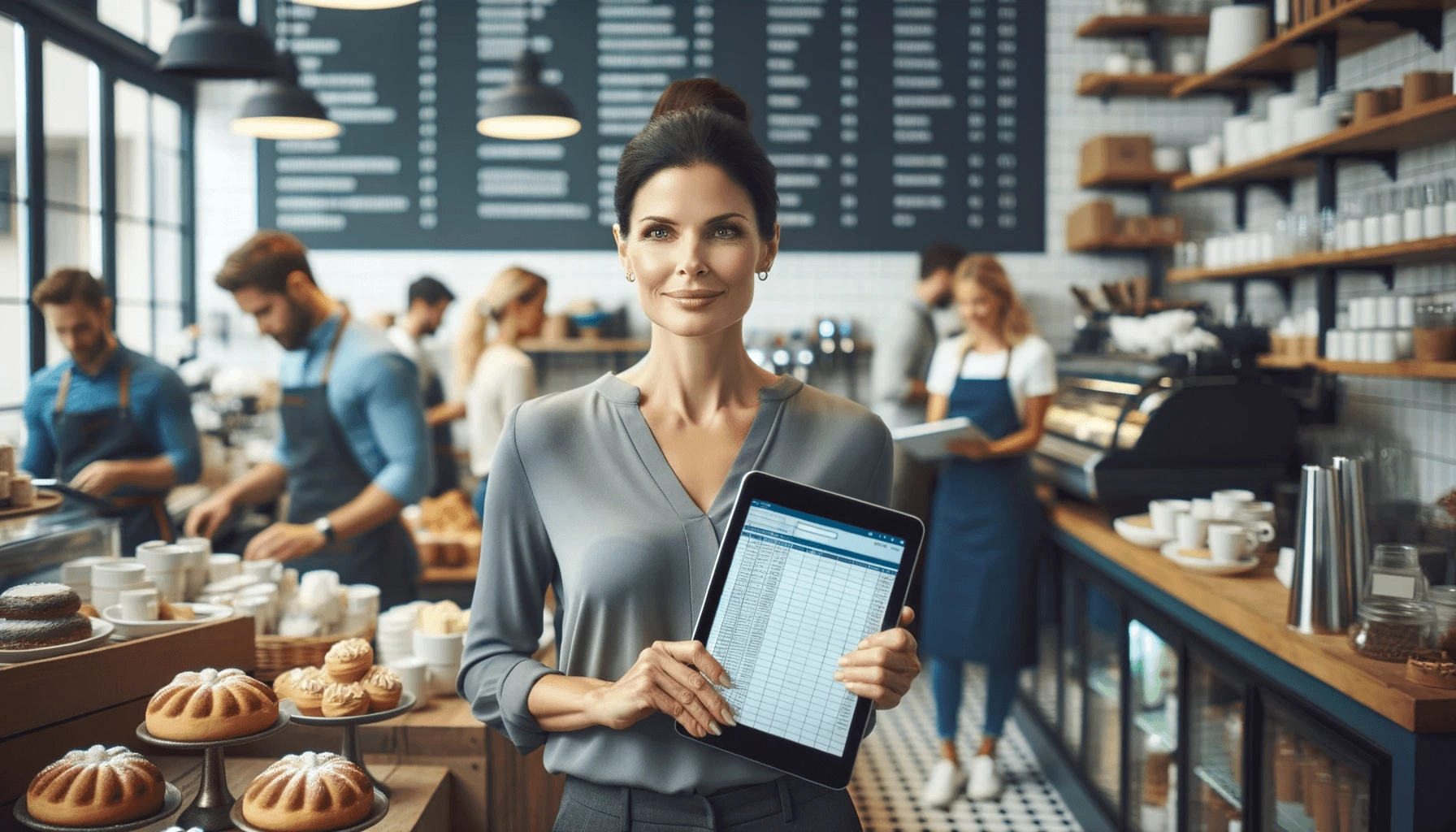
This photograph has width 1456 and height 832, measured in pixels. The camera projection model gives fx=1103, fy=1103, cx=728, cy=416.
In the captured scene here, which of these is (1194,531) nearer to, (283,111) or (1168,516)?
(1168,516)

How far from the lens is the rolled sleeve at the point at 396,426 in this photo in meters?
2.82

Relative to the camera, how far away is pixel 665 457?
4.02 feet

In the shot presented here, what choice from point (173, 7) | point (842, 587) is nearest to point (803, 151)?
point (173, 7)

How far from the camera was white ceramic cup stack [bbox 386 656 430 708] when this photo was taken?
196cm

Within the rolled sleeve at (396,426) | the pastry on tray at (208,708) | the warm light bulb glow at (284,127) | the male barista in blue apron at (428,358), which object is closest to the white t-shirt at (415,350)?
the male barista in blue apron at (428,358)

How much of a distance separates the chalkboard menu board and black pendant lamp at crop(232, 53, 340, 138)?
128 centimetres

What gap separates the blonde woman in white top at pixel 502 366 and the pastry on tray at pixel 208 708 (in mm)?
2258

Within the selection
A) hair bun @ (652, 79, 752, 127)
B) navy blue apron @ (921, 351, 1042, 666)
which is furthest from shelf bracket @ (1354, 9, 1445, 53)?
hair bun @ (652, 79, 752, 127)

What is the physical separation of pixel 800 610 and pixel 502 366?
9.85 feet

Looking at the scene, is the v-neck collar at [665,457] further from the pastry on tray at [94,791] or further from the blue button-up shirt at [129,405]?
the blue button-up shirt at [129,405]

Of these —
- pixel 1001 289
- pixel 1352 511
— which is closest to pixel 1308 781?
pixel 1352 511

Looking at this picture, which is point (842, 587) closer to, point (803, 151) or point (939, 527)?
point (939, 527)

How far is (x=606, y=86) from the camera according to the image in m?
5.71

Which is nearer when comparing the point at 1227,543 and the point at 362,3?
the point at 1227,543
